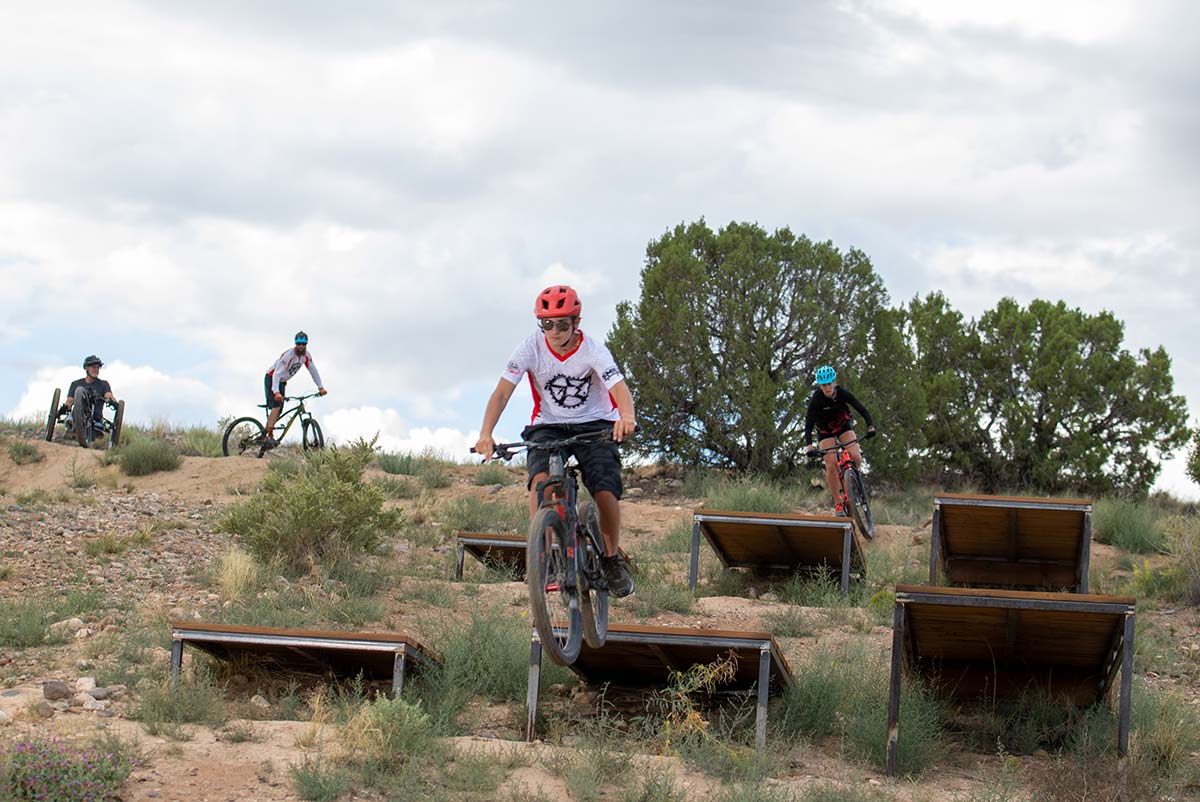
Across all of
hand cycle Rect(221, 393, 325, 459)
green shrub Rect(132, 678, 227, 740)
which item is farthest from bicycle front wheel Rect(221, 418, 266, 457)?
green shrub Rect(132, 678, 227, 740)

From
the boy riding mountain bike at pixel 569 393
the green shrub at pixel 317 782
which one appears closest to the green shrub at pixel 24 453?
the green shrub at pixel 317 782

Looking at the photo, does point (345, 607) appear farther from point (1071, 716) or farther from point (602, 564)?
point (1071, 716)

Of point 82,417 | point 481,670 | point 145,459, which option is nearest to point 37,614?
point 481,670

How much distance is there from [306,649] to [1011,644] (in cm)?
565

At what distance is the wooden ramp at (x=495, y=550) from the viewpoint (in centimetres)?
1507

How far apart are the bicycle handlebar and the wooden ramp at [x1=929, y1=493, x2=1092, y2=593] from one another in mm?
5723

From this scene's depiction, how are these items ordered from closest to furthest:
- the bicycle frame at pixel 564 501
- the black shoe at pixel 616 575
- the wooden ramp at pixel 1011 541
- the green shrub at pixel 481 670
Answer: the bicycle frame at pixel 564 501 → the black shoe at pixel 616 575 → the green shrub at pixel 481 670 → the wooden ramp at pixel 1011 541

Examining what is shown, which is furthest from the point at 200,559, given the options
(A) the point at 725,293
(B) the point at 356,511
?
(A) the point at 725,293

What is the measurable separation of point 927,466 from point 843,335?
4.11 m

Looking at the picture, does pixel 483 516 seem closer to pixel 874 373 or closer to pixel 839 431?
pixel 839 431

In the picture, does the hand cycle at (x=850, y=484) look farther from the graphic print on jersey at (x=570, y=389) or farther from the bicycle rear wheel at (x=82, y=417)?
the bicycle rear wheel at (x=82, y=417)

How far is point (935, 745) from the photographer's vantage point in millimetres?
10188

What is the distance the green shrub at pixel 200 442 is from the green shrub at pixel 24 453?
9.38ft

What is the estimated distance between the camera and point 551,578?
8.12 m
